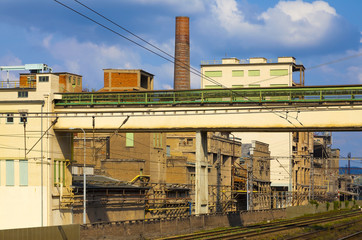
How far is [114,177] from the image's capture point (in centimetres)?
6888

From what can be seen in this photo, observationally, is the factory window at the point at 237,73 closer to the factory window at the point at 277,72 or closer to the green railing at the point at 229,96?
the factory window at the point at 277,72

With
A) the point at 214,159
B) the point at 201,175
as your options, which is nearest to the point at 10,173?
the point at 201,175

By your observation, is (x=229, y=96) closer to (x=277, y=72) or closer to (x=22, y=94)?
(x=22, y=94)

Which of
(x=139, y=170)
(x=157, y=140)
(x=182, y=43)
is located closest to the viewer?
(x=139, y=170)

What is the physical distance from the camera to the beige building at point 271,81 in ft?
355

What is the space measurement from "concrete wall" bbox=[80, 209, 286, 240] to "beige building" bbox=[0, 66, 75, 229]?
8397 millimetres

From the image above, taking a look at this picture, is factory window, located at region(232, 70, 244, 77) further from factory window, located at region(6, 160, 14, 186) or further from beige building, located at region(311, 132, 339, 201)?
factory window, located at region(6, 160, 14, 186)

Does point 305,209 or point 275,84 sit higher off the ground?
point 275,84

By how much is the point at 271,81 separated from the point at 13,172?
7465 centimetres

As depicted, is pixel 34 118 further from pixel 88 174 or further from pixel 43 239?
pixel 88 174

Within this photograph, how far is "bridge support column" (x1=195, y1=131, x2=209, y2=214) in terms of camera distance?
44625 millimetres

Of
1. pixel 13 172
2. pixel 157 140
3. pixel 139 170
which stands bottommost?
pixel 139 170

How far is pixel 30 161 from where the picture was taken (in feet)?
148

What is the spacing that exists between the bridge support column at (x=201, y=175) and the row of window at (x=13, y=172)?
43.9 ft
